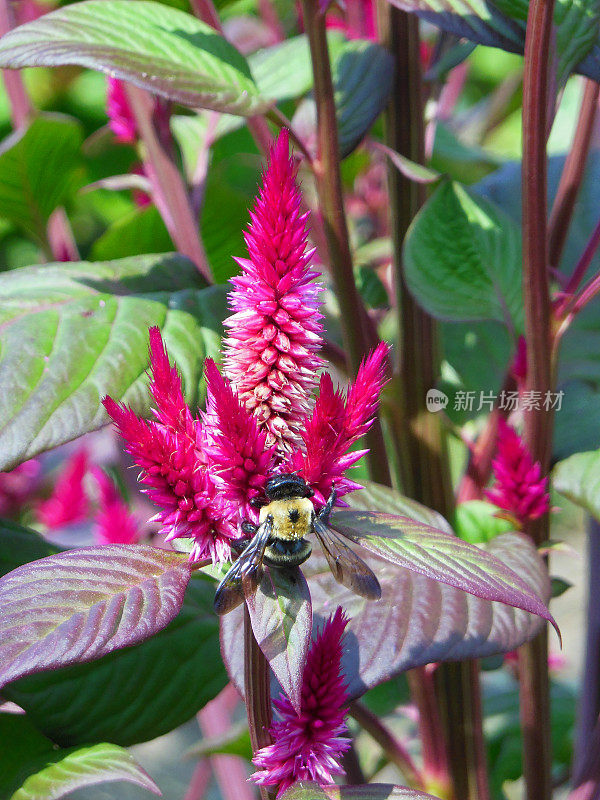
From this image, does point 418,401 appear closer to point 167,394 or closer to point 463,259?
point 463,259

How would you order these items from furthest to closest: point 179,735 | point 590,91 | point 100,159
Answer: point 179,735 → point 100,159 → point 590,91

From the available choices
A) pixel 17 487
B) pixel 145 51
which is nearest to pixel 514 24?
pixel 145 51

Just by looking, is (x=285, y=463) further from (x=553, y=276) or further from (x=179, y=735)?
(x=179, y=735)

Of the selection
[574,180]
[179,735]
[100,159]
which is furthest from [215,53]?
[179,735]

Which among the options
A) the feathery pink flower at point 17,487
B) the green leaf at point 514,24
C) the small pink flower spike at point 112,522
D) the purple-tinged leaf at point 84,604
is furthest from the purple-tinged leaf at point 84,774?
the feathery pink flower at point 17,487

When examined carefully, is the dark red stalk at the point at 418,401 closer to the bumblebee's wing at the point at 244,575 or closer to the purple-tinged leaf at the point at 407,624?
the purple-tinged leaf at the point at 407,624

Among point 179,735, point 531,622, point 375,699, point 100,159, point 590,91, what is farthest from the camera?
point 179,735
